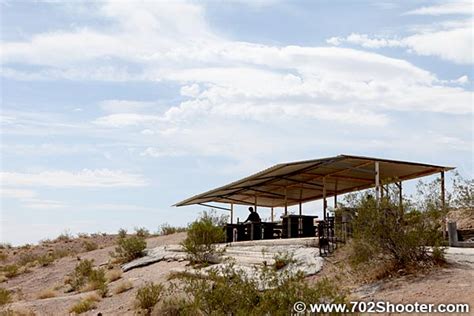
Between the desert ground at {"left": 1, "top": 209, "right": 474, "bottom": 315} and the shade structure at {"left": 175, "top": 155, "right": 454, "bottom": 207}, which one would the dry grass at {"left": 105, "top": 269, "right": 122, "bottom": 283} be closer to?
the desert ground at {"left": 1, "top": 209, "right": 474, "bottom": 315}

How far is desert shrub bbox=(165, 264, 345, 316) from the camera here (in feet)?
28.4

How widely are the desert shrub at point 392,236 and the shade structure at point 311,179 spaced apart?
3.82 feet

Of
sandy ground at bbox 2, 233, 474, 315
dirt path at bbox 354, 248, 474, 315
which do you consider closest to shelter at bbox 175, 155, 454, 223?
sandy ground at bbox 2, 233, 474, 315

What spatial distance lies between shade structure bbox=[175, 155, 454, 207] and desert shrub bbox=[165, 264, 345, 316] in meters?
4.83

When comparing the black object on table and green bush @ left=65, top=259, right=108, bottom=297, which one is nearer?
green bush @ left=65, top=259, right=108, bottom=297

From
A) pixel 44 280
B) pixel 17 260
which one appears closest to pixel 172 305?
pixel 44 280

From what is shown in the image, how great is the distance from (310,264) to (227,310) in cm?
501

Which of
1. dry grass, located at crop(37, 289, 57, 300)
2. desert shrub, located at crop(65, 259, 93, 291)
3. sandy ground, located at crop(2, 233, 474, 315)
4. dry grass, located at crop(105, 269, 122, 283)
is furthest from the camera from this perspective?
desert shrub, located at crop(65, 259, 93, 291)

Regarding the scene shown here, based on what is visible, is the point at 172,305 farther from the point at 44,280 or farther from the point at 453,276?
the point at 44,280

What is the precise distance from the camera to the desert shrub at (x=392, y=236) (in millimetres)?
12133

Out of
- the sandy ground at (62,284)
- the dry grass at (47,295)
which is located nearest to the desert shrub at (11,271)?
the sandy ground at (62,284)

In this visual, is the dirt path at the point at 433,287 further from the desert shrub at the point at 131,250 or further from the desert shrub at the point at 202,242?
the desert shrub at the point at 131,250

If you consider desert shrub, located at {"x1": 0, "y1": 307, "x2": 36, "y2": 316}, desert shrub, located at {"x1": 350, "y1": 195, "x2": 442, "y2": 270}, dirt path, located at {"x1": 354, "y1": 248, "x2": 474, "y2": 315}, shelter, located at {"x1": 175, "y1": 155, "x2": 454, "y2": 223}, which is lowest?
desert shrub, located at {"x1": 0, "y1": 307, "x2": 36, "y2": 316}

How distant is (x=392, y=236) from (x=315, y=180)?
9886 millimetres
